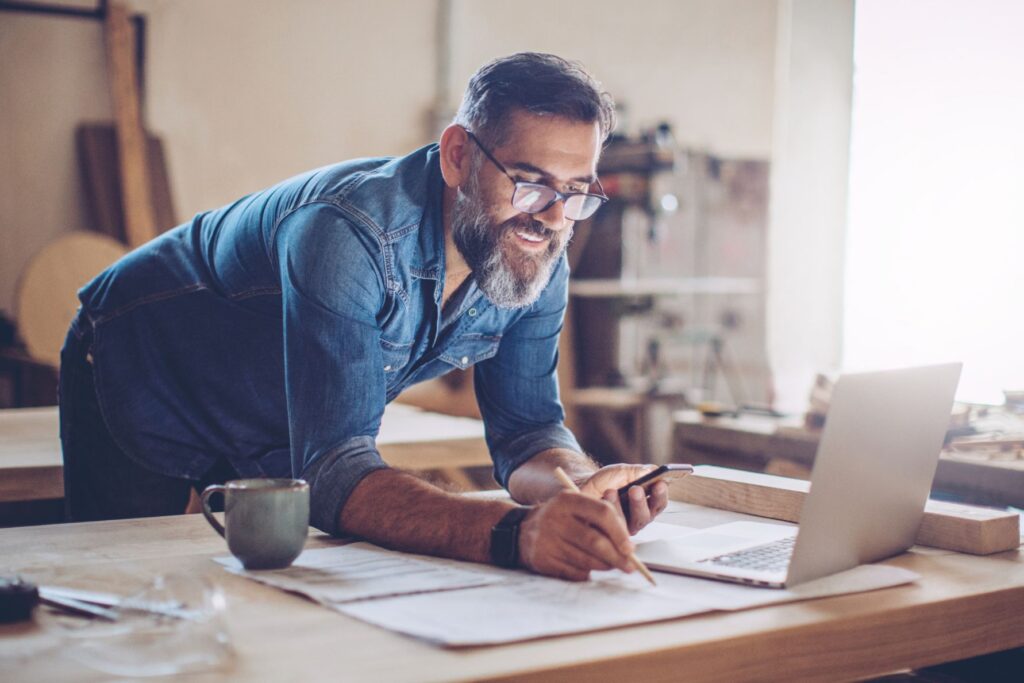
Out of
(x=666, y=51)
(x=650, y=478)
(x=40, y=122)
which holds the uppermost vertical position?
(x=666, y=51)

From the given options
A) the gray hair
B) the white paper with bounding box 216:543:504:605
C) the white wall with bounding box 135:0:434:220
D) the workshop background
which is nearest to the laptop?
the white paper with bounding box 216:543:504:605

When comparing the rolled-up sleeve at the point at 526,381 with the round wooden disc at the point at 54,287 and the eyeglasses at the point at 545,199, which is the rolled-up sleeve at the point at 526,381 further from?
the round wooden disc at the point at 54,287

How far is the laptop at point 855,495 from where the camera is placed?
1.17m

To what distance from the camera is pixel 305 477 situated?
1459mm

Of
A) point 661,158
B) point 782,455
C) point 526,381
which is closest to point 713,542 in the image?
point 526,381

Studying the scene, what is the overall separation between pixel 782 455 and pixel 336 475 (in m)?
1.91

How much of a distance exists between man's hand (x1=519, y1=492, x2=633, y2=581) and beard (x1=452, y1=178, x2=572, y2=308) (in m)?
0.59

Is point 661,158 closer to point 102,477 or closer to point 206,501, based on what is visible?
point 102,477

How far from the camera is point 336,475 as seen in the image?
142 cm

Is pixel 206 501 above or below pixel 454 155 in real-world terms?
below

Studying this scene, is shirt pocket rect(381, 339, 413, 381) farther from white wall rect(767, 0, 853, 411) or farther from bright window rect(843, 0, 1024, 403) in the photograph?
white wall rect(767, 0, 853, 411)

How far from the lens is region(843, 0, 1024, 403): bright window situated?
4391 millimetres

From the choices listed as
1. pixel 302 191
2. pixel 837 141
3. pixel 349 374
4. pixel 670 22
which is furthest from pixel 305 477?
pixel 670 22

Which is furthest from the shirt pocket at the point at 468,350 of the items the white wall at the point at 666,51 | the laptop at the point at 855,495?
the white wall at the point at 666,51
